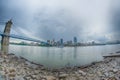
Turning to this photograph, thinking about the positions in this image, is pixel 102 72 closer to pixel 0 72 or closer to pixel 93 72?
pixel 93 72

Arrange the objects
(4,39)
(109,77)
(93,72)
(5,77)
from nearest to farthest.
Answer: (5,77)
(109,77)
(93,72)
(4,39)

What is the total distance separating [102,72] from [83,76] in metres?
0.74

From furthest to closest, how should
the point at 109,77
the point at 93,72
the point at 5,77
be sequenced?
the point at 93,72, the point at 109,77, the point at 5,77

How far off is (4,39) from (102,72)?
10121 mm

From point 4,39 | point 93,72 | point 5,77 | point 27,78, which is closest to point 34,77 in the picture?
point 27,78

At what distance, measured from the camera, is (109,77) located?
195 inches

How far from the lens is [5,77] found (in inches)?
181

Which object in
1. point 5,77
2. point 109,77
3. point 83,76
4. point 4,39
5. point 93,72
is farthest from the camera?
point 4,39

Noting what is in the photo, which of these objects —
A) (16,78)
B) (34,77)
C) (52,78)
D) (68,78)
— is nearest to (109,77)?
(68,78)

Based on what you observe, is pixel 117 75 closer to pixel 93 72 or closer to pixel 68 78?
pixel 93 72

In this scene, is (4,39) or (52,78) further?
(4,39)

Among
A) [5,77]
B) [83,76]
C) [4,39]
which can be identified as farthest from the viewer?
[4,39]

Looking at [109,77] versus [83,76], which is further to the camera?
[83,76]

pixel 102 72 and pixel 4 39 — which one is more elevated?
pixel 4 39
